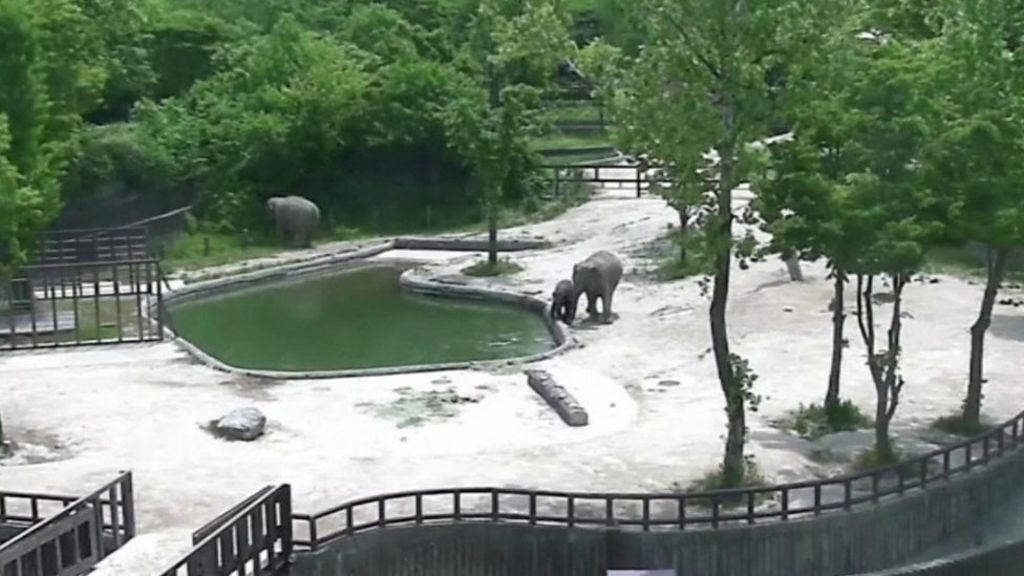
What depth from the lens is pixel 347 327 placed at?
29.3 m

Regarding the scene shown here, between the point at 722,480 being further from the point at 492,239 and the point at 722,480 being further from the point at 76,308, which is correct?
the point at 492,239

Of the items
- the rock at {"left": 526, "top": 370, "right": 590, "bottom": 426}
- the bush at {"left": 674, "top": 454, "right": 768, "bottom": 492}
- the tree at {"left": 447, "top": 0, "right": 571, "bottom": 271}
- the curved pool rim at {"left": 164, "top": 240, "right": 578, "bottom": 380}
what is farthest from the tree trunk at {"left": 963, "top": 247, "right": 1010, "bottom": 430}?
the curved pool rim at {"left": 164, "top": 240, "right": 578, "bottom": 380}

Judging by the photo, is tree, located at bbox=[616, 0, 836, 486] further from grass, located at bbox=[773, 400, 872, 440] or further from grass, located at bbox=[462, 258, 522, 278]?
grass, located at bbox=[462, 258, 522, 278]

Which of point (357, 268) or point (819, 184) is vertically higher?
point (819, 184)

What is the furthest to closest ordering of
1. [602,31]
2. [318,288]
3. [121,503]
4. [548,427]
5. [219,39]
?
1. [602,31]
2. [219,39]
3. [318,288]
4. [548,427]
5. [121,503]

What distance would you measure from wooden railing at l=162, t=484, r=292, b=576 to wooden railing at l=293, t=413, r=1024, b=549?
0.36m

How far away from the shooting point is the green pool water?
26.7 metres

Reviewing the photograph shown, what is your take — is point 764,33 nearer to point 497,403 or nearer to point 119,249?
point 497,403

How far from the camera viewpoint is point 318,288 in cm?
3328

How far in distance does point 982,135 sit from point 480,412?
7.43 metres

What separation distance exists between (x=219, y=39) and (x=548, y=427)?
3041 centimetres

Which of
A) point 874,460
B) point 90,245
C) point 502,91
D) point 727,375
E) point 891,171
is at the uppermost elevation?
point 502,91

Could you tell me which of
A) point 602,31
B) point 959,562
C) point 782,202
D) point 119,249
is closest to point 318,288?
point 119,249

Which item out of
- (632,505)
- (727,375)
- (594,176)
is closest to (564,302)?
(727,375)
